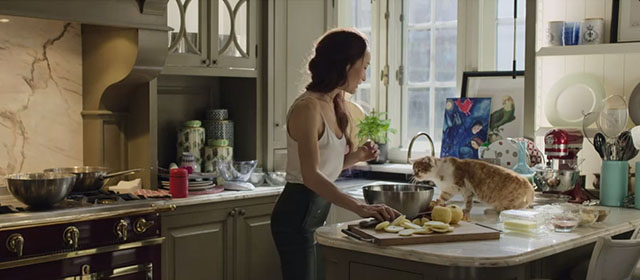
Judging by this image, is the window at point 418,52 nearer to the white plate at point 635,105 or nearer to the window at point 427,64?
the window at point 427,64

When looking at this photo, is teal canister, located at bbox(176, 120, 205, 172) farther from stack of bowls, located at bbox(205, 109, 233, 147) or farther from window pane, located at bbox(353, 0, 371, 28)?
window pane, located at bbox(353, 0, 371, 28)

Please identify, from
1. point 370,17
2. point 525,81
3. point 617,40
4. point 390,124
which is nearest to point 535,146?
→ point 525,81

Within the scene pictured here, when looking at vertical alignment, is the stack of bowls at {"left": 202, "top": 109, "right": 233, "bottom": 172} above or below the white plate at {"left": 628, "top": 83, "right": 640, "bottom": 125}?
below

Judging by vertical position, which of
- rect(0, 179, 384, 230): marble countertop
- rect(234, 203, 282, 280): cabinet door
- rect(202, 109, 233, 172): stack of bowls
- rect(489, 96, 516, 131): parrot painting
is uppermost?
rect(489, 96, 516, 131): parrot painting

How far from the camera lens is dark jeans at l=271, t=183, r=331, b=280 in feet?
10.2

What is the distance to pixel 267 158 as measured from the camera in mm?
4848

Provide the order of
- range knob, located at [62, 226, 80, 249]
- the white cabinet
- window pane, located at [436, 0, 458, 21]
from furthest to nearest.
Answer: window pane, located at [436, 0, 458, 21] → the white cabinet → range knob, located at [62, 226, 80, 249]

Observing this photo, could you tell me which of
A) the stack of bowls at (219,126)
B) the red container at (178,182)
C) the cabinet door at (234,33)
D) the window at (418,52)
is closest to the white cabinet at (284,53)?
the cabinet door at (234,33)

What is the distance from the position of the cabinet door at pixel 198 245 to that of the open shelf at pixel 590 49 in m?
1.93

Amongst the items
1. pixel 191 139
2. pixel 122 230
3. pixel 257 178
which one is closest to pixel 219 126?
pixel 191 139

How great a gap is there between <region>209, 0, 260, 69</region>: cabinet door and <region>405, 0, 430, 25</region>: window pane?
111 centimetres

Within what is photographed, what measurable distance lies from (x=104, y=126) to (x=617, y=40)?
108 inches

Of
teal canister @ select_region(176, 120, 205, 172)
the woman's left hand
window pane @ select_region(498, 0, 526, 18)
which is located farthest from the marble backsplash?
window pane @ select_region(498, 0, 526, 18)

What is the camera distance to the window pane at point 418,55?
5.14 m
